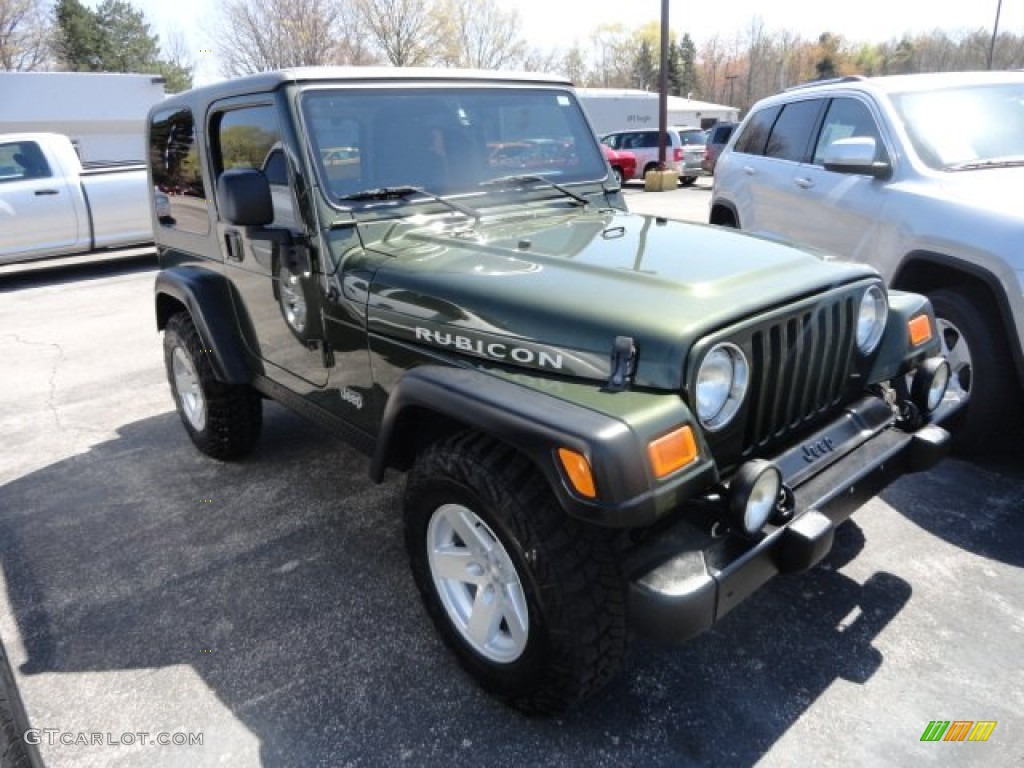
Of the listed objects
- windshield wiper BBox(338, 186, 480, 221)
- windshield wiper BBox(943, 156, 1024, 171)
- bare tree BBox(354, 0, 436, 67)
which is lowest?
windshield wiper BBox(943, 156, 1024, 171)

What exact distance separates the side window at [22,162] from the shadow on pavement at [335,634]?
7.98 meters

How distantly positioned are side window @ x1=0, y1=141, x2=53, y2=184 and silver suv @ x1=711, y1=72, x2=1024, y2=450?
961 centimetres

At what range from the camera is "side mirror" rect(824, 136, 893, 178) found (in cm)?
416

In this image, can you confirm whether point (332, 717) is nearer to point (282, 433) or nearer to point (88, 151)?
point (282, 433)

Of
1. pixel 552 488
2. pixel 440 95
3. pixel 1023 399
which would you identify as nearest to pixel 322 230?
pixel 440 95

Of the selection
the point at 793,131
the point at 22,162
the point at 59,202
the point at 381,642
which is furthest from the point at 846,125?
the point at 22,162

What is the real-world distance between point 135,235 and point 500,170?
9534 millimetres

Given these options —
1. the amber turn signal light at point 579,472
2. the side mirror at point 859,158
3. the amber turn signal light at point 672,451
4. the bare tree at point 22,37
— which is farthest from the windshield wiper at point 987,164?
the bare tree at point 22,37

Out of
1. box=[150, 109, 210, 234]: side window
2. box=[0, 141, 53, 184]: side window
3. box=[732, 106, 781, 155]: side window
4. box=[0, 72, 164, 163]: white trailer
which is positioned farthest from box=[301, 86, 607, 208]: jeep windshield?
box=[0, 72, 164, 163]: white trailer

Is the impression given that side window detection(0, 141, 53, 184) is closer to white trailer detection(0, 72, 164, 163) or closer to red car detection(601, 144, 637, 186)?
white trailer detection(0, 72, 164, 163)

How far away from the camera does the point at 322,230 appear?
2828mm

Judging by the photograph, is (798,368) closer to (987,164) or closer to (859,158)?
(859,158)

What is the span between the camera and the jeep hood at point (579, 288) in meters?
2.08

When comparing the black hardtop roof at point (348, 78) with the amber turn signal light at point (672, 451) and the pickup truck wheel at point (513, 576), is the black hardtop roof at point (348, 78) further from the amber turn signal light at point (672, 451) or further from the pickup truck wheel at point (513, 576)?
the amber turn signal light at point (672, 451)
